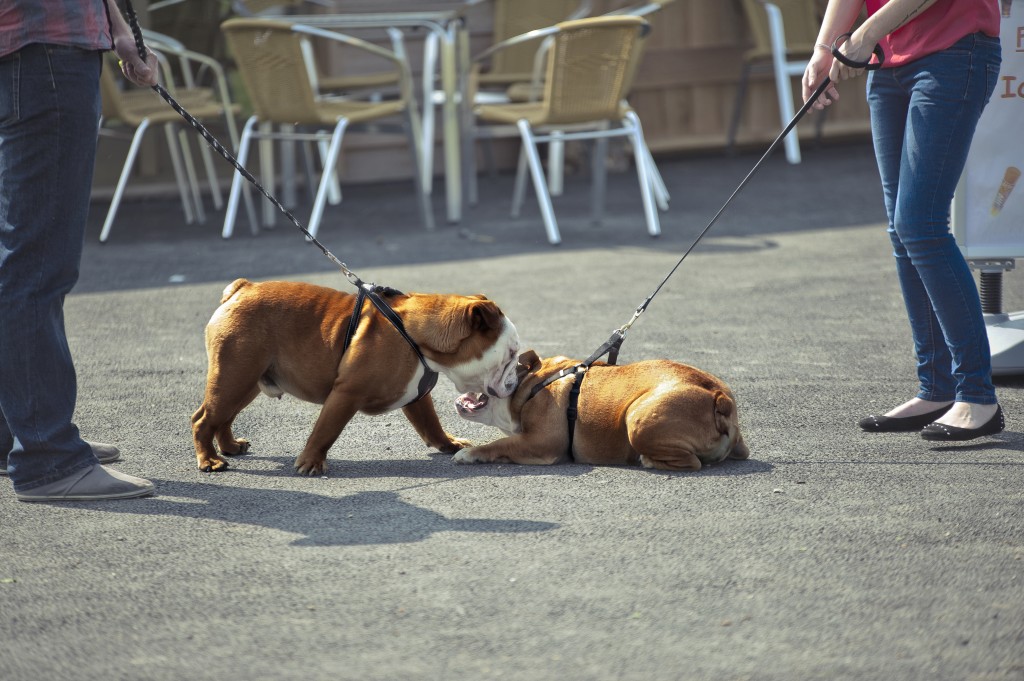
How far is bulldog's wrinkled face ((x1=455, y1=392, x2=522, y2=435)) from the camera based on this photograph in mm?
4070

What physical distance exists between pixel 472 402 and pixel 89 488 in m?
1.23

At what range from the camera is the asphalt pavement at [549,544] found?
2.61 metres

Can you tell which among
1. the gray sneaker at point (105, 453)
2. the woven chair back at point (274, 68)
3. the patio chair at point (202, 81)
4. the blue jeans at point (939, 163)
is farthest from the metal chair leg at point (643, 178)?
the gray sneaker at point (105, 453)

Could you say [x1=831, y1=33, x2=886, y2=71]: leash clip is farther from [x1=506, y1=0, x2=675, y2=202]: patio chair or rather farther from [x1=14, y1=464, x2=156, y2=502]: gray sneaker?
[x1=506, y1=0, x2=675, y2=202]: patio chair

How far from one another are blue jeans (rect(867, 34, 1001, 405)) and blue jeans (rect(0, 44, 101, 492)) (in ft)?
8.25

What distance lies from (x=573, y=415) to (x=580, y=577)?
100 cm

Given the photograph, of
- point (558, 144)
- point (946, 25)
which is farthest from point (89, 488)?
point (558, 144)

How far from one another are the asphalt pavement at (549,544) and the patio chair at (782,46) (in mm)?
5018

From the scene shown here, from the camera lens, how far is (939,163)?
3.86 metres

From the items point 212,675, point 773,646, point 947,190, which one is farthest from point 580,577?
point 947,190

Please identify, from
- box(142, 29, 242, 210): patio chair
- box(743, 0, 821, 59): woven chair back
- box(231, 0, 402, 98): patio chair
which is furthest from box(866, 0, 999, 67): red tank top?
box(743, 0, 821, 59): woven chair back

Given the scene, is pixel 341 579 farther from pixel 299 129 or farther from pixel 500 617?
pixel 299 129

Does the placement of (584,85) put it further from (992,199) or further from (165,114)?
(992,199)

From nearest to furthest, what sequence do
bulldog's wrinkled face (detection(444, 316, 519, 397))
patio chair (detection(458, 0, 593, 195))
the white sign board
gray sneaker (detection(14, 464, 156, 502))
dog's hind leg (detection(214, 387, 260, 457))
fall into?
gray sneaker (detection(14, 464, 156, 502)) → bulldog's wrinkled face (detection(444, 316, 519, 397)) → dog's hind leg (detection(214, 387, 260, 457)) → the white sign board → patio chair (detection(458, 0, 593, 195))
